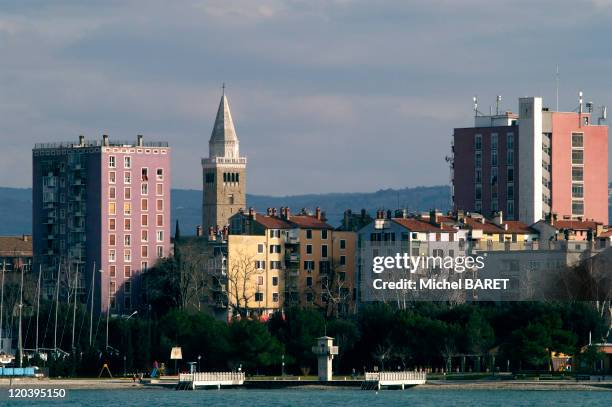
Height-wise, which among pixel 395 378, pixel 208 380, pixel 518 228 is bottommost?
pixel 208 380

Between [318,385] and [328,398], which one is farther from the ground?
[318,385]

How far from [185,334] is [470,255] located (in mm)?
38306

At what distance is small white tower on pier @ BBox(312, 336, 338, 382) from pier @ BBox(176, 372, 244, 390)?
5696 mm

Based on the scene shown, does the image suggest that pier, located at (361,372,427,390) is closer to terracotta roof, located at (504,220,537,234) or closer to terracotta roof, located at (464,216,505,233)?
terracotta roof, located at (464,216,505,233)

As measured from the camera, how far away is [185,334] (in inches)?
6260

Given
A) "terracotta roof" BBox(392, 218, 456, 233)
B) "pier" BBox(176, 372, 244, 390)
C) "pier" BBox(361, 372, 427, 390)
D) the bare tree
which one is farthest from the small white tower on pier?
the bare tree

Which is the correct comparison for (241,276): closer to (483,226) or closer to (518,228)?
(483,226)

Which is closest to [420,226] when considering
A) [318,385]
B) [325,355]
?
[325,355]

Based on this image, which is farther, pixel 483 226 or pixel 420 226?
pixel 483 226

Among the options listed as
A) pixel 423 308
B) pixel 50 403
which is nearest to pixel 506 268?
pixel 423 308

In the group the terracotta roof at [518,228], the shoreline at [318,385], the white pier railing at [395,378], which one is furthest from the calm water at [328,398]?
the terracotta roof at [518,228]

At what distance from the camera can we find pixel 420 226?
630 ft

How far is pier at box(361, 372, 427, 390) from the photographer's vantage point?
141875mm

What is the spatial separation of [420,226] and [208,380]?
50770 mm
